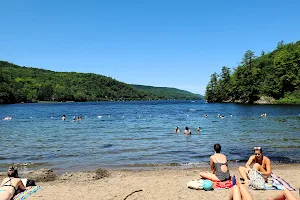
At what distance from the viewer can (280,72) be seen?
355 feet

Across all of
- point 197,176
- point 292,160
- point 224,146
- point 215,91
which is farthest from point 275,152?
point 215,91

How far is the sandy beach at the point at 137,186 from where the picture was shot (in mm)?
9766

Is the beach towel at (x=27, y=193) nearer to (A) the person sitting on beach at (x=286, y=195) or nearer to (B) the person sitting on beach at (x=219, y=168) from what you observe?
(B) the person sitting on beach at (x=219, y=168)

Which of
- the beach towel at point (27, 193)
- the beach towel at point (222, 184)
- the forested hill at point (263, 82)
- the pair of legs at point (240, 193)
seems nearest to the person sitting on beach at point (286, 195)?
the pair of legs at point (240, 193)

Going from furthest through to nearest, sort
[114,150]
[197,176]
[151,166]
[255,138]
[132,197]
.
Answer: [255,138], [114,150], [151,166], [197,176], [132,197]

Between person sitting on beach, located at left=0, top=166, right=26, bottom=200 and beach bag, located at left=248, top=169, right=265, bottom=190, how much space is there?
7.73 m

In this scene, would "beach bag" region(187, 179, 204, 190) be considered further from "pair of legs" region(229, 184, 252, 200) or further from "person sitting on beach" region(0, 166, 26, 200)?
"person sitting on beach" region(0, 166, 26, 200)

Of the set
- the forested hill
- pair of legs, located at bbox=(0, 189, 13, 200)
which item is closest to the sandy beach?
pair of legs, located at bbox=(0, 189, 13, 200)

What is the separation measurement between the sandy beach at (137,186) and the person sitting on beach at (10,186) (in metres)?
0.73

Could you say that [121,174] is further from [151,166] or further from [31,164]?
[31,164]

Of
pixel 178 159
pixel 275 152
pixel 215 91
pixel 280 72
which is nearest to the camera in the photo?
pixel 178 159

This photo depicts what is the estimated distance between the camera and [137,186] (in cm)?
1109

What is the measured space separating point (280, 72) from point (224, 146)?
97.9m

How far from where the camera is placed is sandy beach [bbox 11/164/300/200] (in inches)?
384
